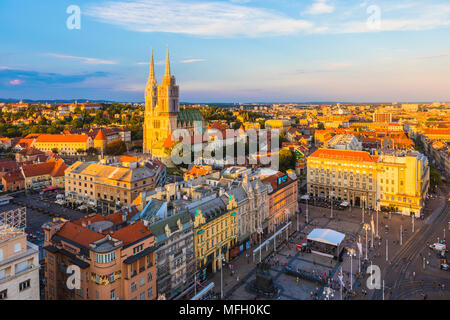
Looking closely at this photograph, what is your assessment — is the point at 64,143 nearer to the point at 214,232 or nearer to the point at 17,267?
the point at 214,232

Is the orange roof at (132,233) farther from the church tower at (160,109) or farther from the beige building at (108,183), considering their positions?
the church tower at (160,109)

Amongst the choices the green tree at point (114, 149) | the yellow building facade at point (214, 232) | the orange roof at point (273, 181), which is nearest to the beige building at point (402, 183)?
the orange roof at point (273, 181)

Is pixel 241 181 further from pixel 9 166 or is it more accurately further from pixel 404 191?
pixel 9 166

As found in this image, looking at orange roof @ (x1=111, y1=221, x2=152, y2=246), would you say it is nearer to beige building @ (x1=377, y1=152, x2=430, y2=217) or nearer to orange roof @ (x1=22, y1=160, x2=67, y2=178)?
beige building @ (x1=377, y1=152, x2=430, y2=217)
